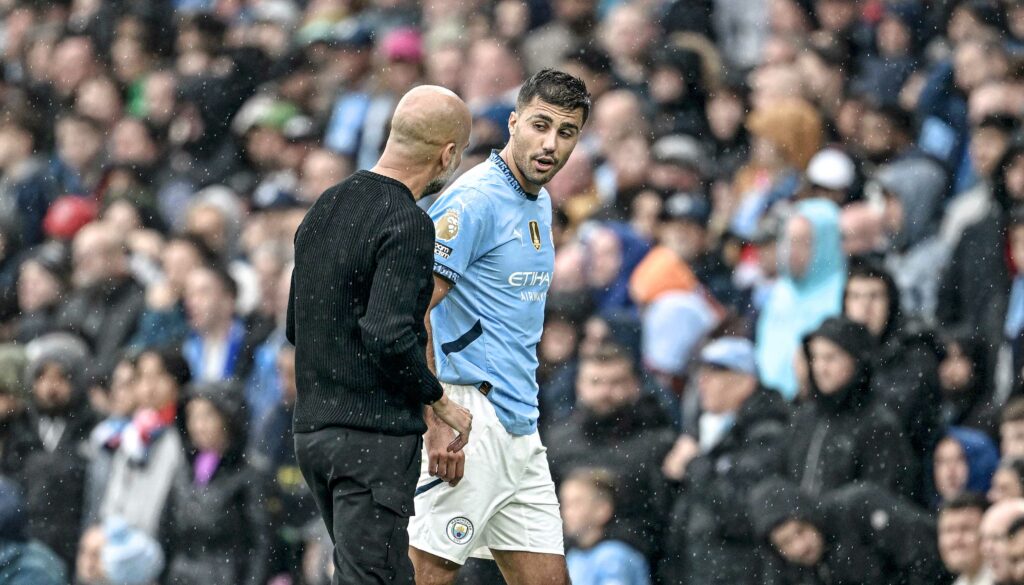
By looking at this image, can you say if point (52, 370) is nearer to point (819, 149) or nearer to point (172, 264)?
point (172, 264)

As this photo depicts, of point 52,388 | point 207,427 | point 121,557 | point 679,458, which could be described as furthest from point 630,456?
point 52,388

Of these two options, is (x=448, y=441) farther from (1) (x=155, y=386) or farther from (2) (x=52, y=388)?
(2) (x=52, y=388)

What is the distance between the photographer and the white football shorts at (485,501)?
7.30 meters

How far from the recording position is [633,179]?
12711mm

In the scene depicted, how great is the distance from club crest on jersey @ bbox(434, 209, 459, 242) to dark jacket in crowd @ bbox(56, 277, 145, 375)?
725 cm

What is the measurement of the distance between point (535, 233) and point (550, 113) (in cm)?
44

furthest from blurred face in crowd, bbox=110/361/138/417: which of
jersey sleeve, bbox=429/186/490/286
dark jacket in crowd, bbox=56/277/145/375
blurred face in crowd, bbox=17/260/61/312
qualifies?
jersey sleeve, bbox=429/186/490/286

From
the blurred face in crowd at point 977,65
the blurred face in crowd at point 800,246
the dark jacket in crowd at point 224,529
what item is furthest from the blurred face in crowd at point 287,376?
the blurred face in crowd at point 977,65

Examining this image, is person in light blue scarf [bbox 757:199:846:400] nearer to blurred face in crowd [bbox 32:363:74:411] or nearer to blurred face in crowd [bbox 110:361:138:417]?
blurred face in crowd [bbox 110:361:138:417]

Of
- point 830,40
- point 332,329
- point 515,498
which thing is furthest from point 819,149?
point 332,329

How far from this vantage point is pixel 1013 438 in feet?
32.2

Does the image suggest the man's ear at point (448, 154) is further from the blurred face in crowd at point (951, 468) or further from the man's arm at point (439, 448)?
the blurred face in crowd at point (951, 468)

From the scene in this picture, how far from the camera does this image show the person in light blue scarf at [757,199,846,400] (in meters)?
11.1

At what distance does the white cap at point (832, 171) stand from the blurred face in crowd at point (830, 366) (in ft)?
5.35
